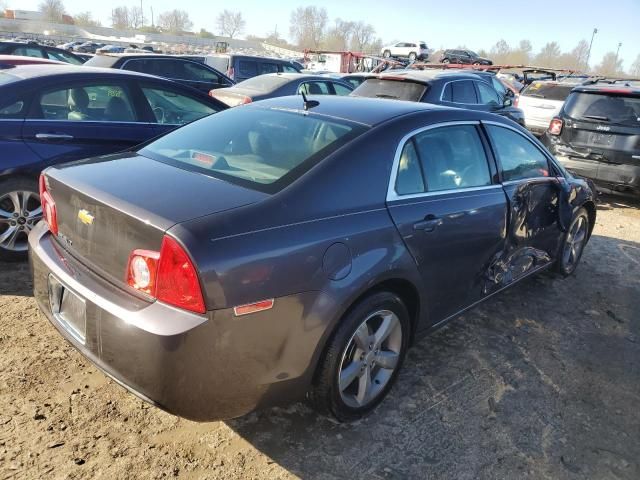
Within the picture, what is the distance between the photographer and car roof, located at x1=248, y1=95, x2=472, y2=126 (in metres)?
2.98

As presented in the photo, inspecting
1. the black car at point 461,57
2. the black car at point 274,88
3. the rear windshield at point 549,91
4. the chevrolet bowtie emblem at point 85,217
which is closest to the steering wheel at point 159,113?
the chevrolet bowtie emblem at point 85,217

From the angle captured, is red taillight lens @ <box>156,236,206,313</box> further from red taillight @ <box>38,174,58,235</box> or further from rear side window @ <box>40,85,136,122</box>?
rear side window @ <box>40,85,136,122</box>

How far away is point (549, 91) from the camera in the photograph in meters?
12.2

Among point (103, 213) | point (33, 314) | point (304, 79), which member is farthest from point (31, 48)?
point (103, 213)

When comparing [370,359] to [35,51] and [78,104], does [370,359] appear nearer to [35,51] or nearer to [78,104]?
[78,104]

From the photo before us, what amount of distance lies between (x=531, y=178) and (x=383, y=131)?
1731 mm

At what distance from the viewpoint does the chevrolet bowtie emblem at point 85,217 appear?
93.9 inches

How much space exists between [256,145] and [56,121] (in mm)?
2357

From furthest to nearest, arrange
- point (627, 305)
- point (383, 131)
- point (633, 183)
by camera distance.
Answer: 1. point (633, 183)
2. point (627, 305)
3. point (383, 131)

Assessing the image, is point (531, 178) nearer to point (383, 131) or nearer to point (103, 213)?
point (383, 131)

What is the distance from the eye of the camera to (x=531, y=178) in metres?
3.99

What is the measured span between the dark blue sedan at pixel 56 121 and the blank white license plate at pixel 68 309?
1.96 meters

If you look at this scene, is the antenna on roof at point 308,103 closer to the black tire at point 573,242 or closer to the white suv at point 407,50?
the black tire at point 573,242

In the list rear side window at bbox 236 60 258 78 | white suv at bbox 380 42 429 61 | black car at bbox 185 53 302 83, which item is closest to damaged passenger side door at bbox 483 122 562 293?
black car at bbox 185 53 302 83
